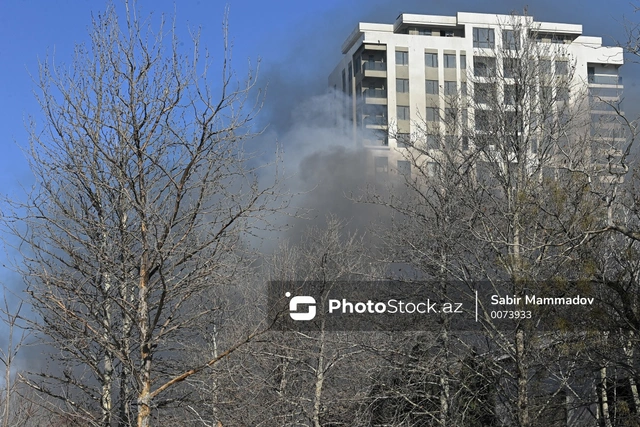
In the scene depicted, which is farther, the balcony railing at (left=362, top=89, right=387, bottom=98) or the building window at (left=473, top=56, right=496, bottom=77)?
the balcony railing at (left=362, top=89, right=387, bottom=98)

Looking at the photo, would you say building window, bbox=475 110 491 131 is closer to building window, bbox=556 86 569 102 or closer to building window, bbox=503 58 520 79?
building window, bbox=503 58 520 79

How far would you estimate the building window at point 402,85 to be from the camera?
5078 centimetres

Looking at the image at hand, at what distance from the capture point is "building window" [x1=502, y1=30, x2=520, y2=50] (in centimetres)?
1655

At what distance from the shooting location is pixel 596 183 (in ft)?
44.8

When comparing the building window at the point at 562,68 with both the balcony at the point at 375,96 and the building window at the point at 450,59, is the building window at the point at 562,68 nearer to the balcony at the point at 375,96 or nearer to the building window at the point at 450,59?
the balcony at the point at 375,96

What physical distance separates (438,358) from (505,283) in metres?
2.20

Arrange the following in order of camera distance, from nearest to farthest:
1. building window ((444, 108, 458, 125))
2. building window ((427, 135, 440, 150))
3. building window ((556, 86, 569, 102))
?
building window ((556, 86, 569, 102))
building window ((444, 108, 458, 125))
building window ((427, 135, 440, 150))

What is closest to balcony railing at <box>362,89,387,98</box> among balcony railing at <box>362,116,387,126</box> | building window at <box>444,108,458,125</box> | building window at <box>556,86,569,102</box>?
balcony railing at <box>362,116,387,126</box>

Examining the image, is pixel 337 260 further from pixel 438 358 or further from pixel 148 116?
pixel 148 116

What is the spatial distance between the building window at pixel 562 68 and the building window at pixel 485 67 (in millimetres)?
1416

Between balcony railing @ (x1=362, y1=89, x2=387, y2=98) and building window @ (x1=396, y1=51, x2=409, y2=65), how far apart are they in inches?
76.5

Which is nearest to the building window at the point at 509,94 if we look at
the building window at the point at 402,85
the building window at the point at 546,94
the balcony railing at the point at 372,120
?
the building window at the point at 546,94

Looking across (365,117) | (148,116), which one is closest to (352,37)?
(365,117)
